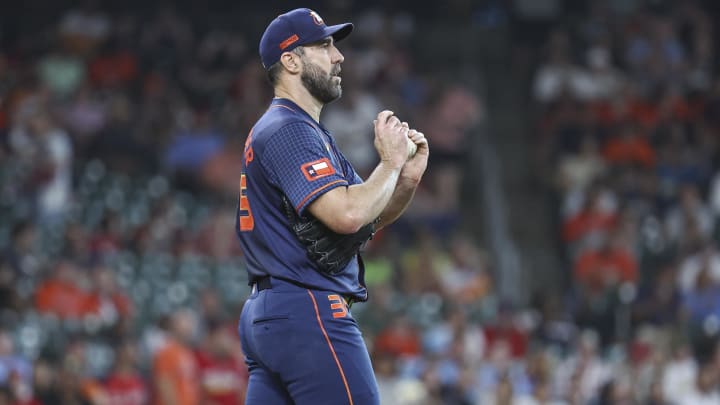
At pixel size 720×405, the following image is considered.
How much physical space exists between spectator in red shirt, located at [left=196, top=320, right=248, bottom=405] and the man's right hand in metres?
6.01

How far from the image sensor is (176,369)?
9891 mm

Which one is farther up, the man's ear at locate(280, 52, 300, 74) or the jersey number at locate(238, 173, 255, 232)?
the man's ear at locate(280, 52, 300, 74)

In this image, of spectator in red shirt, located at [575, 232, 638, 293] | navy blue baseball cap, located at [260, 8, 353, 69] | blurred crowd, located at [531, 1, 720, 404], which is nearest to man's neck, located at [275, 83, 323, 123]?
navy blue baseball cap, located at [260, 8, 353, 69]

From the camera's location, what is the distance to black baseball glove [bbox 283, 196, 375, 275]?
4453mm

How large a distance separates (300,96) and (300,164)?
1.22 feet

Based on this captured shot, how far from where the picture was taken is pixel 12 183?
11.8m

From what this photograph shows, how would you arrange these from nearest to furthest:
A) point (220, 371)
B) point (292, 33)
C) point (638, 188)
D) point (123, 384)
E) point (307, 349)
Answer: point (307, 349)
point (292, 33)
point (123, 384)
point (220, 371)
point (638, 188)

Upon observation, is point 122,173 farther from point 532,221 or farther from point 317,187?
point 317,187

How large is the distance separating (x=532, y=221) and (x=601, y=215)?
1.60 m

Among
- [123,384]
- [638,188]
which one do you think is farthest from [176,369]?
[638,188]

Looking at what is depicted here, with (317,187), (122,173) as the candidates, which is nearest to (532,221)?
(122,173)

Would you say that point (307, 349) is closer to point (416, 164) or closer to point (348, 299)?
point (348, 299)

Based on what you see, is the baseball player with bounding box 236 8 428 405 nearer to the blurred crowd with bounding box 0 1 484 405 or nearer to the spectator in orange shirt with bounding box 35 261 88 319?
the blurred crowd with bounding box 0 1 484 405

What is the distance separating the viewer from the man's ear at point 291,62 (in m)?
4.63
